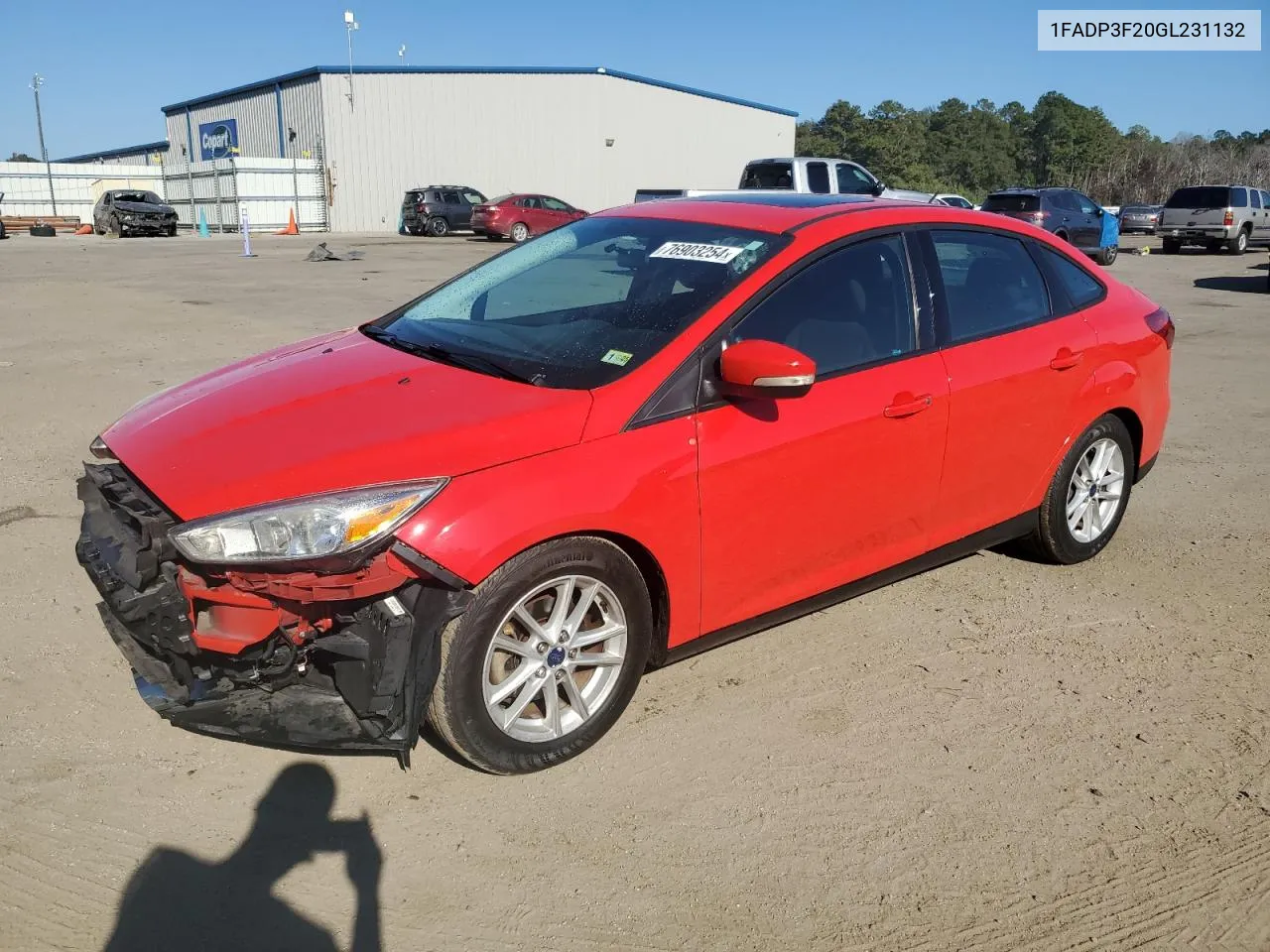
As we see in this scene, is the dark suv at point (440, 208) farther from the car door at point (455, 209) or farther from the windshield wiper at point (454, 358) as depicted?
the windshield wiper at point (454, 358)

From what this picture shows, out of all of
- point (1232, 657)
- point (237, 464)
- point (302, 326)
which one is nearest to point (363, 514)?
point (237, 464)

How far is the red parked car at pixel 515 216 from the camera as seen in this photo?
32.5 m

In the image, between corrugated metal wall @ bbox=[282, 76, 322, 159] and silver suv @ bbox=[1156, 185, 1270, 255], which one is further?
corrugated metal wall @ bbox=[282, 76, 322, 159]

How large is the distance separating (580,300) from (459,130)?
43.0 metres

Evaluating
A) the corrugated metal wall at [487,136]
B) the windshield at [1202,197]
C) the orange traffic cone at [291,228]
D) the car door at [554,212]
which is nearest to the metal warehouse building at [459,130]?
the corrugated metal wall at [487,136]

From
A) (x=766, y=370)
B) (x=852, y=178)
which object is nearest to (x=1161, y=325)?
(x=766, y=370)

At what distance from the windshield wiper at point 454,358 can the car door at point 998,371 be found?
1.67 m

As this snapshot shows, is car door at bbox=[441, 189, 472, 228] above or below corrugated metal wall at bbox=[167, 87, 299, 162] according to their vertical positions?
below

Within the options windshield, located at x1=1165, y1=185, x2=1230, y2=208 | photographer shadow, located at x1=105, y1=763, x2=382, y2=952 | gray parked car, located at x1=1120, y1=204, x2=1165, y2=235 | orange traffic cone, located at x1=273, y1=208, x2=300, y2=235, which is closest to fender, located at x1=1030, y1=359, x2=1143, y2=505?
photographer shadow, located at x1=105, y1=763, x2=382, y2=952

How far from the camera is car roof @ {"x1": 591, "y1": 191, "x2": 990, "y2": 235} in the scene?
3844mm

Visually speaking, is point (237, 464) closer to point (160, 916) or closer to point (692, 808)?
point (160, 916)

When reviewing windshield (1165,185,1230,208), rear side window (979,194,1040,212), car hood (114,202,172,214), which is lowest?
rear side window (979,194,1040,212)

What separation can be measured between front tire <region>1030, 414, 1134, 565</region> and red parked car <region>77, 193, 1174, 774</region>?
0.14 ft

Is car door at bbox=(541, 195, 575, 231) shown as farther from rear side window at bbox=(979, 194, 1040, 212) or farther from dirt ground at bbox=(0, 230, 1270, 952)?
dirt ground at bbox=(0, 230, 1270, 952)
